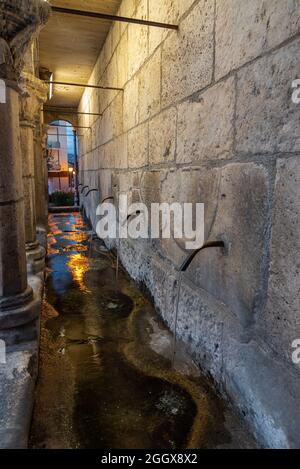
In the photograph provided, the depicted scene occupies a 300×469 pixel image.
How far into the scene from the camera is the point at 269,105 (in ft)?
3.92

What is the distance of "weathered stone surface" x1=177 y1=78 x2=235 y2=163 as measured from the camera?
4.84 feet

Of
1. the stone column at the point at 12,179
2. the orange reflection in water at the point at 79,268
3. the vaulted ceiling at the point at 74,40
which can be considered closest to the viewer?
the stone column at the point at 12,179

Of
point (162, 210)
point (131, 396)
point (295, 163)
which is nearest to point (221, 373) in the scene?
point (131, 396)

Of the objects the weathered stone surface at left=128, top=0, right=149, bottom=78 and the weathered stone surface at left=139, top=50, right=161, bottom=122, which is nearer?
the weathered stone surface at left=139, top=50, right=161, bottom=122

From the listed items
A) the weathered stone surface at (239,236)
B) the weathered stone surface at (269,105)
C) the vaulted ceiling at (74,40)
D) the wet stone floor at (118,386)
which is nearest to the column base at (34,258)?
the wet stone floor at (118,386)

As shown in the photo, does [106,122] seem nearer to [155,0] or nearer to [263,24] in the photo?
[155,0]

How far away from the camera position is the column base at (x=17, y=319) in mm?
1635

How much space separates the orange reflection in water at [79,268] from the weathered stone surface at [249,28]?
2.21 meters

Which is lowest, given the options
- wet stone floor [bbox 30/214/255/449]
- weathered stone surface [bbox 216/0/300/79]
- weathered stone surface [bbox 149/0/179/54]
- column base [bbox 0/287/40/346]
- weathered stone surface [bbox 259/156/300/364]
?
wet stone floor [bbox 30/214/255/449]

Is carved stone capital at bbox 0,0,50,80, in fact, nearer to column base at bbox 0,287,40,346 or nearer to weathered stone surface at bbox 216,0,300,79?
weathered stone surface at bbox 216,0,300,79

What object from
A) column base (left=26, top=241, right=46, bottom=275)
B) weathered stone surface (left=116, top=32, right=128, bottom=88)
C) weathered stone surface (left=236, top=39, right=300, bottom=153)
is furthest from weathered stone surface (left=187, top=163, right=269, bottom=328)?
weathered stone surface (left=116, top=32, right=128, bottom=88)

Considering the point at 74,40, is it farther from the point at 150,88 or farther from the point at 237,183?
the point at 237,183

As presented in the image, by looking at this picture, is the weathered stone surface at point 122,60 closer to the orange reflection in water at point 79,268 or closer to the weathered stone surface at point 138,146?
the weathered stone surface at point 138,146

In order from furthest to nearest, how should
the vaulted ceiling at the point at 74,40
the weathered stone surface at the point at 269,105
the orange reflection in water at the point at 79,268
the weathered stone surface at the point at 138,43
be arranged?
the vaulted ceiling at the point at 74,40 < the orange reflection in water at the point at 79,268 < the weathered stone surface at the point at 138,43 < the weathered stone surface at the point at 269,105
